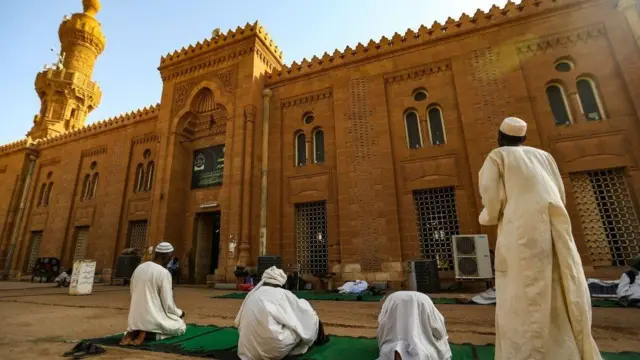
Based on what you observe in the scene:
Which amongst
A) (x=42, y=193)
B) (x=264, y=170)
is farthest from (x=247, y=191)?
(x=42, y=193)

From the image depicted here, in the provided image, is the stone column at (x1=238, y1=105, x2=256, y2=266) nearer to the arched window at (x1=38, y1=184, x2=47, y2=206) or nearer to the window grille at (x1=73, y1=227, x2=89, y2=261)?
the window grille at (x1=73, y1=227, x2=89, y2=261)

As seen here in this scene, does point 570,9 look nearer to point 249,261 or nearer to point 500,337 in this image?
point 500,337

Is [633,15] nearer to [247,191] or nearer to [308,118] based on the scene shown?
[308,118]

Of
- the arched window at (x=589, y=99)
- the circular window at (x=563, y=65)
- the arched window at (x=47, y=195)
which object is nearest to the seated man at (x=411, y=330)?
the arched window at (x=589, y=99)

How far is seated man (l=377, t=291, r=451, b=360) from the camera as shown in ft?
7.67

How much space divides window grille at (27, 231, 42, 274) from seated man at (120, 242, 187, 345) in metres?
17.6

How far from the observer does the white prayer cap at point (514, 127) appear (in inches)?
85.0

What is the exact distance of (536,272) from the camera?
1.78m

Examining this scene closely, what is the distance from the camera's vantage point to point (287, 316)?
2.80m

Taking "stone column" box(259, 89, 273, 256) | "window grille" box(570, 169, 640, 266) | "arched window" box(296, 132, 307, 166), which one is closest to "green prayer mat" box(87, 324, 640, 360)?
"window grille" box(570, 169, 640, 266)

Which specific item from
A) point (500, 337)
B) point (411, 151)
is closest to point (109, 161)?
point (411, 151)

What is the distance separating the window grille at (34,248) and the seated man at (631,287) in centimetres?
2232

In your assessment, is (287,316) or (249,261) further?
(249,261)

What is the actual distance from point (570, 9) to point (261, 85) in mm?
9985
